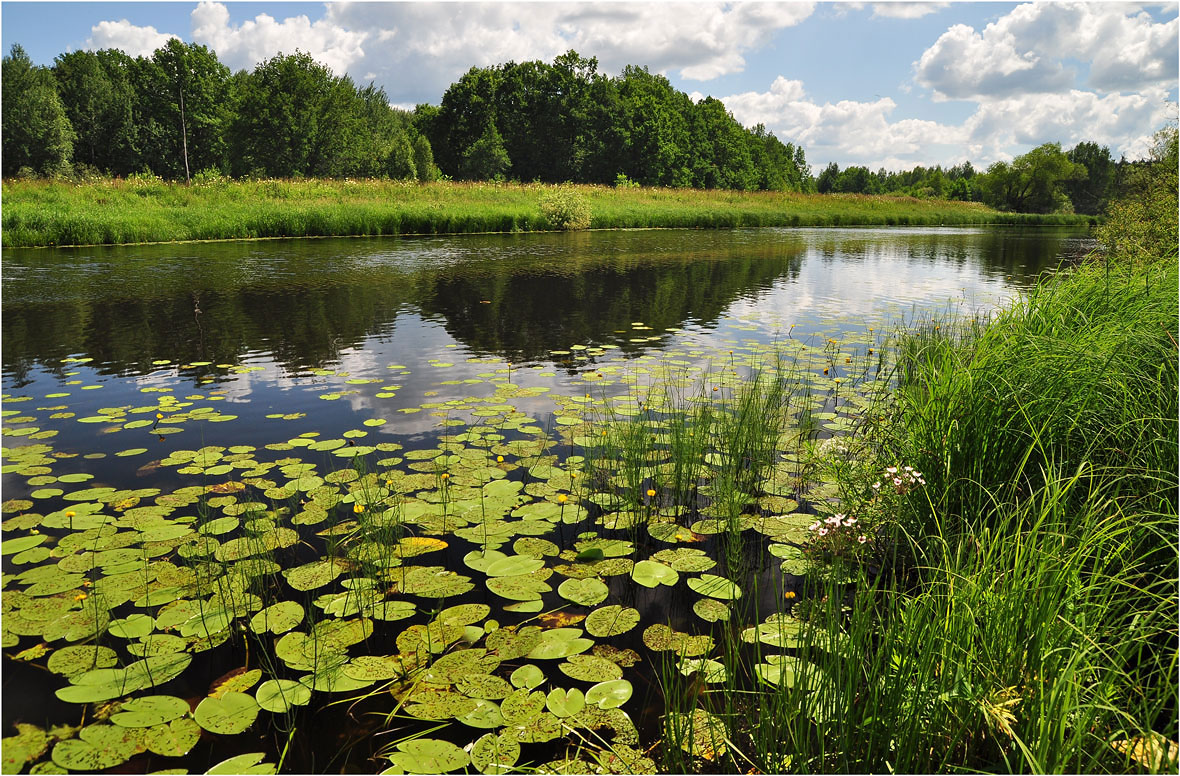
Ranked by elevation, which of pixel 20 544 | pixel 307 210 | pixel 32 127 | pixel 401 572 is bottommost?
pixel 401 572

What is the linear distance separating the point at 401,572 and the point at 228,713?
97 cm

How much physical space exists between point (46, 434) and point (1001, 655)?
5.90m

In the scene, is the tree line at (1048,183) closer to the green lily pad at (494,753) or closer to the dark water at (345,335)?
the dark water at (345,335)

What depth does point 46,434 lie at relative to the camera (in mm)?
4785

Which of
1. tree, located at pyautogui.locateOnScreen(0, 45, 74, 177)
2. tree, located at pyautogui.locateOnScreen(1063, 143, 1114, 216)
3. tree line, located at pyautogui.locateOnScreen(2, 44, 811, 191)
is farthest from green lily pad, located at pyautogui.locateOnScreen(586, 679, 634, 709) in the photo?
tree, located at pyautogui.locateOnScreen(1063, 143, 1114, 216)

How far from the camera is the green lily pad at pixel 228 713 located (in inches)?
84.4

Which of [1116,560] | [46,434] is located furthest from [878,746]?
[46,434]

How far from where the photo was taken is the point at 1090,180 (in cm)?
8425

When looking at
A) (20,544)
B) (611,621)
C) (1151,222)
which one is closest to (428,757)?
(611,621)

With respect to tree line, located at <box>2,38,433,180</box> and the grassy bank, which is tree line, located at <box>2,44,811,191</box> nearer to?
tree line, located at <box>2,38,433,180</box>

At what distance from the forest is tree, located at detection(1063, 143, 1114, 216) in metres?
35.4

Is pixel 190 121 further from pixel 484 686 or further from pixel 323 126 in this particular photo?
pixel 484 686

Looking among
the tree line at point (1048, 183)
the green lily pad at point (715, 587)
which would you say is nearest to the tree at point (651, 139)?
the tree line at point (1048, 183)

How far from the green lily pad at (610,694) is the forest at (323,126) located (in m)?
40.3
